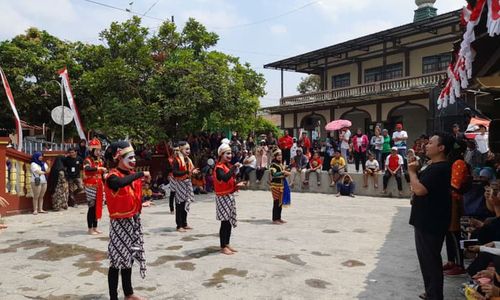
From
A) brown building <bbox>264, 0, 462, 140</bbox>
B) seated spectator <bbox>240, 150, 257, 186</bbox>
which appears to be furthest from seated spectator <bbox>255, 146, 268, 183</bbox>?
brown building <bbox>264, 0, 462, 140</bbox>

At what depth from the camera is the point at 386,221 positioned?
9133 millimetres

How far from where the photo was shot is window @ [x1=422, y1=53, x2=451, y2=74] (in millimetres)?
21167

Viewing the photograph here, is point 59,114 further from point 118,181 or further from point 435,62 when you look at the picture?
point 435,62

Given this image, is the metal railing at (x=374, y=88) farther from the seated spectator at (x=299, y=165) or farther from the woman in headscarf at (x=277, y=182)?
the woman in headscarf at (x=277, y=182)

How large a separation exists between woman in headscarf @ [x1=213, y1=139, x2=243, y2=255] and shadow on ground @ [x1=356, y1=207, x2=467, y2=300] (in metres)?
2.12

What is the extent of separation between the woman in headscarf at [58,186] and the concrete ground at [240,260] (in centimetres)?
139

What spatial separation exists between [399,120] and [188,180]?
18294 mm

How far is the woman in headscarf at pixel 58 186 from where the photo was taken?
11.4 metres

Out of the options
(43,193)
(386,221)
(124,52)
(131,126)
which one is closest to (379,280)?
(386,221)

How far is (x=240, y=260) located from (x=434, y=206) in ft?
9.64

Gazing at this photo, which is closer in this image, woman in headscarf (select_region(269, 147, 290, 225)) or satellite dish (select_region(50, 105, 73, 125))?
woman in headscarf (select_region(269, 147, 290, 225))

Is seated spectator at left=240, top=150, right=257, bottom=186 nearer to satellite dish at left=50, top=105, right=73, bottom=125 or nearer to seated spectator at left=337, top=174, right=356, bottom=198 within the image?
seated spectator at left=337, top=174, right=356, bottom=198

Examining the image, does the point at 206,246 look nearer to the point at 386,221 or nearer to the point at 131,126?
the point at 386,221

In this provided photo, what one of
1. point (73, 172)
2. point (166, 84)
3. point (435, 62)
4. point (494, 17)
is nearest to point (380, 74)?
point (435, 62)
